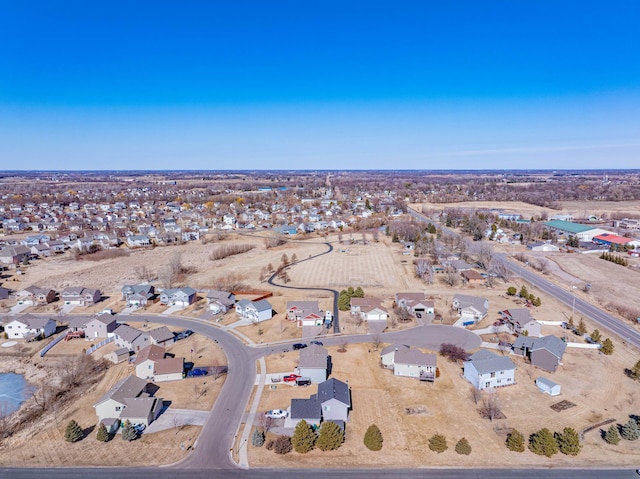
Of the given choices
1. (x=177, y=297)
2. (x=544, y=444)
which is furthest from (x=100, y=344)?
(x=544, y=444)

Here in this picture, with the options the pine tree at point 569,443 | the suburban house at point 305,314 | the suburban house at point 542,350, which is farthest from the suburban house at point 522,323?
the suburban house at point 305,314

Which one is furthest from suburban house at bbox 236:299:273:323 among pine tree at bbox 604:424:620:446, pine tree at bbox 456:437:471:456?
pine tree at bbox 604:424:620:446

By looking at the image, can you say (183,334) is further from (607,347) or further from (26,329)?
(607,347)

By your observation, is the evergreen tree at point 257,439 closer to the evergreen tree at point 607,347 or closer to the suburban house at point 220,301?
the suburban house at point 220,301

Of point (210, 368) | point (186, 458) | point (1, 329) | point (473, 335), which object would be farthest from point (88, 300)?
point (473, 335)

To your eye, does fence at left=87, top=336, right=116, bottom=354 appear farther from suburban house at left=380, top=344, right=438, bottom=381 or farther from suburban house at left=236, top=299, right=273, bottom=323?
suburban house at left=380, top=344, right=438, bottom=381

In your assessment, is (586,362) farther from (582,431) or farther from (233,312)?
(233,312)

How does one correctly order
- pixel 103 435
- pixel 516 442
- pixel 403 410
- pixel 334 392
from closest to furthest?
pixel 516 442 < pixel 103 435 < pixel 334 392 < pixel 403 410
